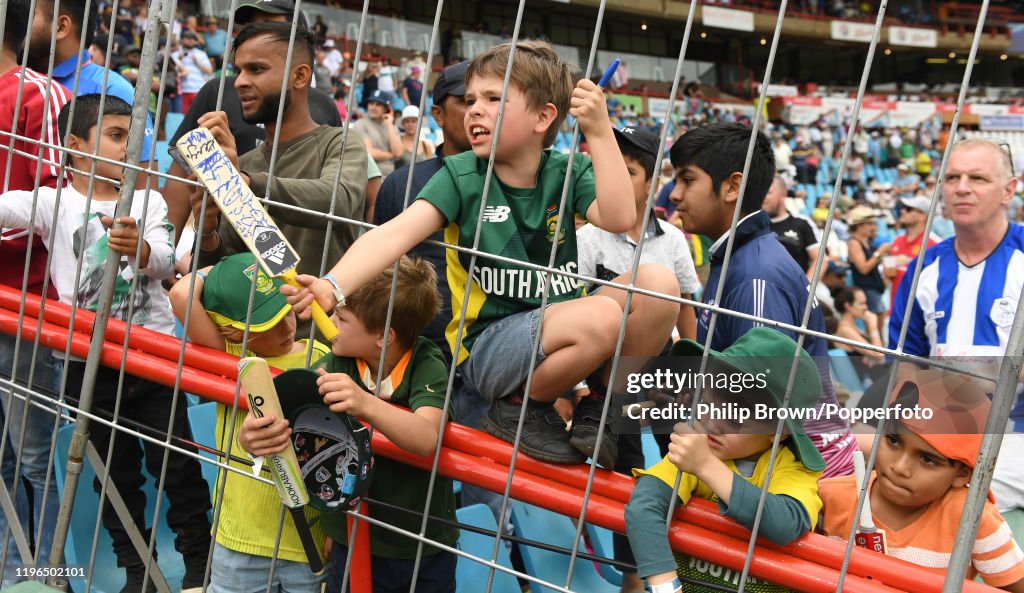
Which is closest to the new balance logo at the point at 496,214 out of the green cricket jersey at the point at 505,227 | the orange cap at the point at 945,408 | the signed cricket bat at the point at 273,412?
the green cricket jersey at the point at 505,227

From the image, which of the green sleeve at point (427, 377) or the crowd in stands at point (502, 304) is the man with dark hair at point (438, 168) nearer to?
the crowd in stands at point (502, 304)

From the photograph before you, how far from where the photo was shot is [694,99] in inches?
915

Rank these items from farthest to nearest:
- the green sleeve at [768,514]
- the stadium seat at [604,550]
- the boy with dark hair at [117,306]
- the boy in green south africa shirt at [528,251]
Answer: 1. the stadium seat at [604,550]
2. the boy with dark hair at [117,306]
3. the boy in green south africa shirt at [528,251]
4. the green sleeve at [768,514]

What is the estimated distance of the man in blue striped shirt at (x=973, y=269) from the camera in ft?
9.06

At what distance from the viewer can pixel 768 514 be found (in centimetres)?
150

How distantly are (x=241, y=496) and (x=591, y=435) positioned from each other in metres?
0.88

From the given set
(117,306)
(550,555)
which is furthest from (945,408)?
(117,306)

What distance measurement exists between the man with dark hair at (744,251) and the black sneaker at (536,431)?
429 millimetres

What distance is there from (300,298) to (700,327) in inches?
41.7

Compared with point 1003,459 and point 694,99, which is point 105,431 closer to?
point 1003,459

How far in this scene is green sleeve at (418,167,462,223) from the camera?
1696mm

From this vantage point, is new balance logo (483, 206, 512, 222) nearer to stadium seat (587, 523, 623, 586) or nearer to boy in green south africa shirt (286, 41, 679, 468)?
boy in green south africa shirt (286, 41, 679, 468)

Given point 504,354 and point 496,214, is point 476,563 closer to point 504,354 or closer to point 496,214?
point 504,354

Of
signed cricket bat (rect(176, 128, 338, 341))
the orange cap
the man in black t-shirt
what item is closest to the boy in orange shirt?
the orange cap
